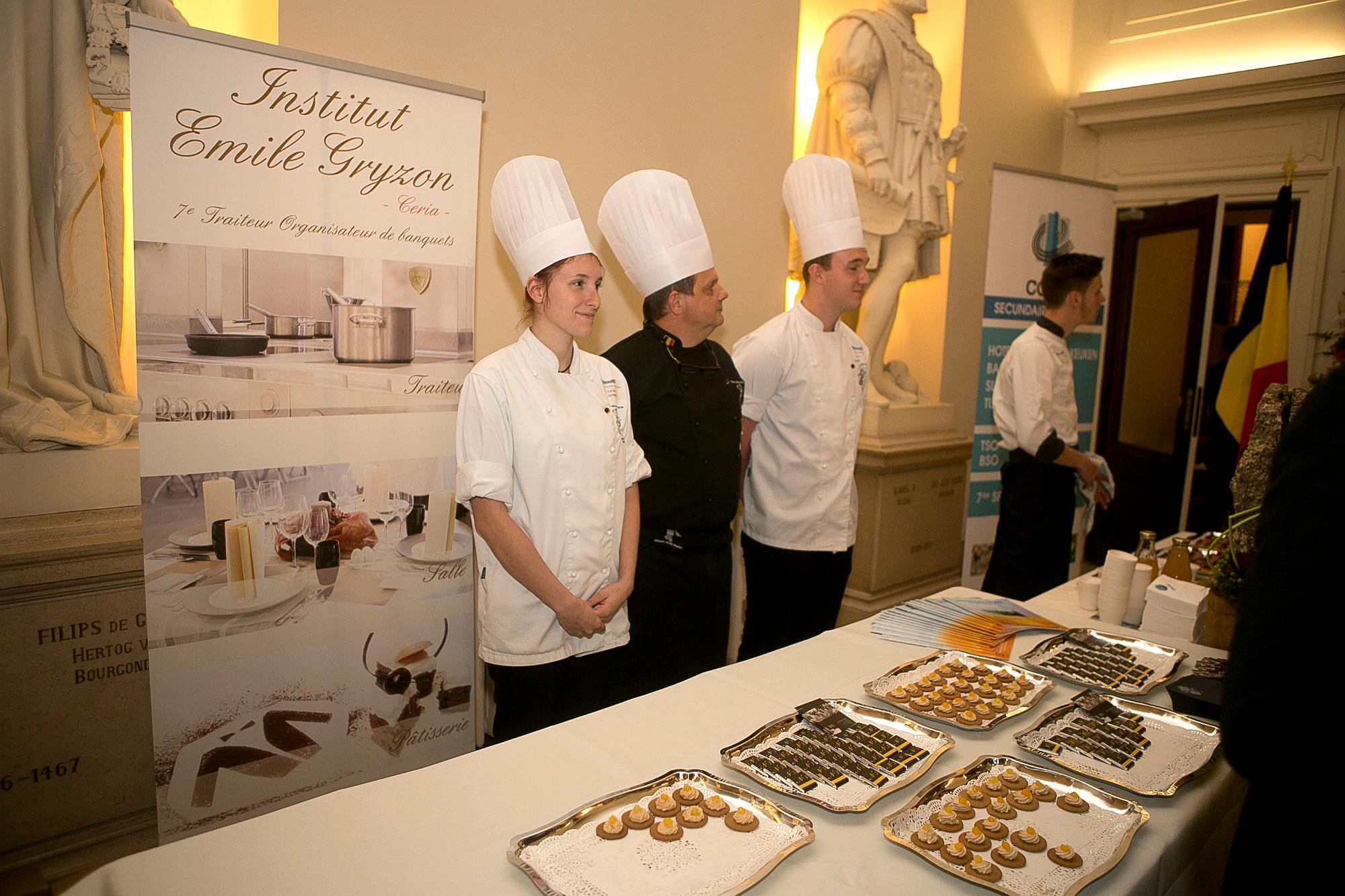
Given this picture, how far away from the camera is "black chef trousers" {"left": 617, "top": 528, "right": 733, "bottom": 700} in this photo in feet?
6.25

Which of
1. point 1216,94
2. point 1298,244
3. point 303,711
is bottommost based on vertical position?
point 303,711

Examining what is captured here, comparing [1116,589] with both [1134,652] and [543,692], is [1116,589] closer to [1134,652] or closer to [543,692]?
[1134,652]

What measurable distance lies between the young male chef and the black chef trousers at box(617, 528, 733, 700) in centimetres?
155

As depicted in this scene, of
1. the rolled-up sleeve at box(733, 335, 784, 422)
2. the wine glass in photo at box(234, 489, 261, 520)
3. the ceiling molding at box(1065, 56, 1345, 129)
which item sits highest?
the ceiling molding at box(1065, 56, 1345, 129)

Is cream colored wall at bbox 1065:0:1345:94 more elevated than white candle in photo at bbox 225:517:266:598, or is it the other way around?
cream colored wall at bbox 1065:0:1345:94

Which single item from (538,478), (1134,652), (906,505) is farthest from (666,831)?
(906,505)

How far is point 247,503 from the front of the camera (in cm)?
168

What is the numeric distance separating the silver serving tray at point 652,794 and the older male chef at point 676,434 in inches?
36.2

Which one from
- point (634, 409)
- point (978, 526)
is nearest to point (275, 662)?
point (634, 409)

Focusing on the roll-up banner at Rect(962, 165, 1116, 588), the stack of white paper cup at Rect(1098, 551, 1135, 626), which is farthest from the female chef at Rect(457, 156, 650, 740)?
the roll-up banner at Rect(962, 165, 1116, 588)

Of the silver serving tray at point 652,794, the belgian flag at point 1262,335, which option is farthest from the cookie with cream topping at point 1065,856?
the belgian flag at point 1262,335

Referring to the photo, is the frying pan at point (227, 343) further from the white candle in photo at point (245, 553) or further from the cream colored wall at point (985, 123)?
the cream colored wall at point (985, 123)

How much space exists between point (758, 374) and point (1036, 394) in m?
1.28

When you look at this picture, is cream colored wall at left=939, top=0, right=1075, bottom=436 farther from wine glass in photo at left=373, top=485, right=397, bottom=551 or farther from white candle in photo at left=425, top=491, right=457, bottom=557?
wine glass in photo at left=373, top=485, right=397, bottom=551
